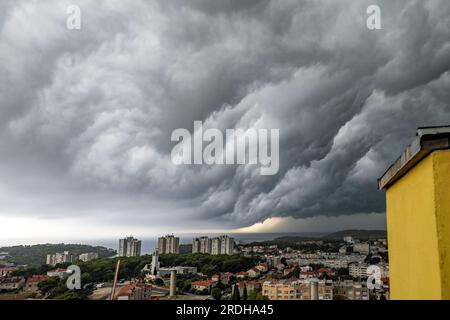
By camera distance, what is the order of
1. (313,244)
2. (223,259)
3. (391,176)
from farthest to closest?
(223,259)
(313,244)
(391,176)

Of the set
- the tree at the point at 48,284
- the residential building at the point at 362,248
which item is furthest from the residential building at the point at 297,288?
Result: the tree at the point at 48,284

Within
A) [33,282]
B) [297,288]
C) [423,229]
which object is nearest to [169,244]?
[33,282]

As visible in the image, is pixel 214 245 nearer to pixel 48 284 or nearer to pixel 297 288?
pixel 48 284

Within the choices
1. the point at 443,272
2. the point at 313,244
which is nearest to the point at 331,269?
the point at 313,244

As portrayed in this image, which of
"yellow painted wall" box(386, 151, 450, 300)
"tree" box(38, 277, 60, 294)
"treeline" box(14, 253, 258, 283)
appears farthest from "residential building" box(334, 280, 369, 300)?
"tree" box(38, 277, 60, 294)

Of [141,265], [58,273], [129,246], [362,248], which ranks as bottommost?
[58,273]

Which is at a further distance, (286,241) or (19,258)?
(19,258)

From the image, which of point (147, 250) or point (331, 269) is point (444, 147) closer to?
point (331, 269)
